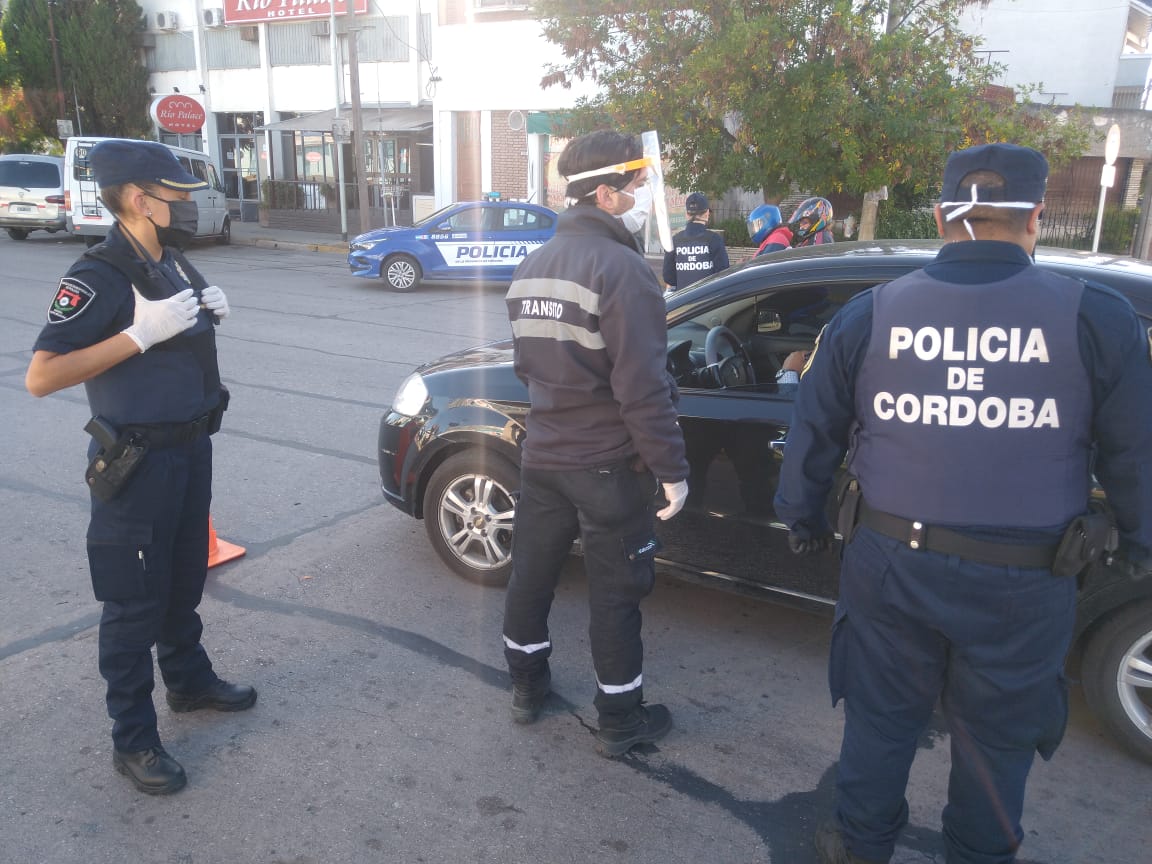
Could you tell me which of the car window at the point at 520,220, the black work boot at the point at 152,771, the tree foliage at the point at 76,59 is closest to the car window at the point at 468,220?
the car window at the point at 520,220

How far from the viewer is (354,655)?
3811 mm

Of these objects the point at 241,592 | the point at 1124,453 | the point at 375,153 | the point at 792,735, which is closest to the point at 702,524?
the point at 792,735

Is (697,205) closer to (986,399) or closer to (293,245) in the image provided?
(986,399)

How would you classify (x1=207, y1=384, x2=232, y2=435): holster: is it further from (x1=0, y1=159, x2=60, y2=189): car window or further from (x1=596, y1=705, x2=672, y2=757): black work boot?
(x1=0, y1=159, x2=60, y2=189): car window

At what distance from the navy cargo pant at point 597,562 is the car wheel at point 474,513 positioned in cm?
93

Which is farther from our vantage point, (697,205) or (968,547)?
(697,205)

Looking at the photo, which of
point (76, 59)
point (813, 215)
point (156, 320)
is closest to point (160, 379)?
point (156, 320)

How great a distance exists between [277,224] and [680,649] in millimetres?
25957

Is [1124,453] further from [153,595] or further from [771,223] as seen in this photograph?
[771,223]

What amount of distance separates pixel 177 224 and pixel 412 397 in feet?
5.67

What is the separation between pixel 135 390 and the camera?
2.84 m

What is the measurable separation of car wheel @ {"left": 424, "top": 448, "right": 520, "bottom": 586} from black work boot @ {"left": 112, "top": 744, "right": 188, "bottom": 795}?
170 centimetres

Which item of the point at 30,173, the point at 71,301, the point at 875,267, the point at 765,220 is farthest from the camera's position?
the point at 30,173

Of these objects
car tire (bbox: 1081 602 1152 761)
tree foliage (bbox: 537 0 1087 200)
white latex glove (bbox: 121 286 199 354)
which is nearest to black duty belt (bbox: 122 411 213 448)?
white latex glove (bbox: 121 286 199 354)
